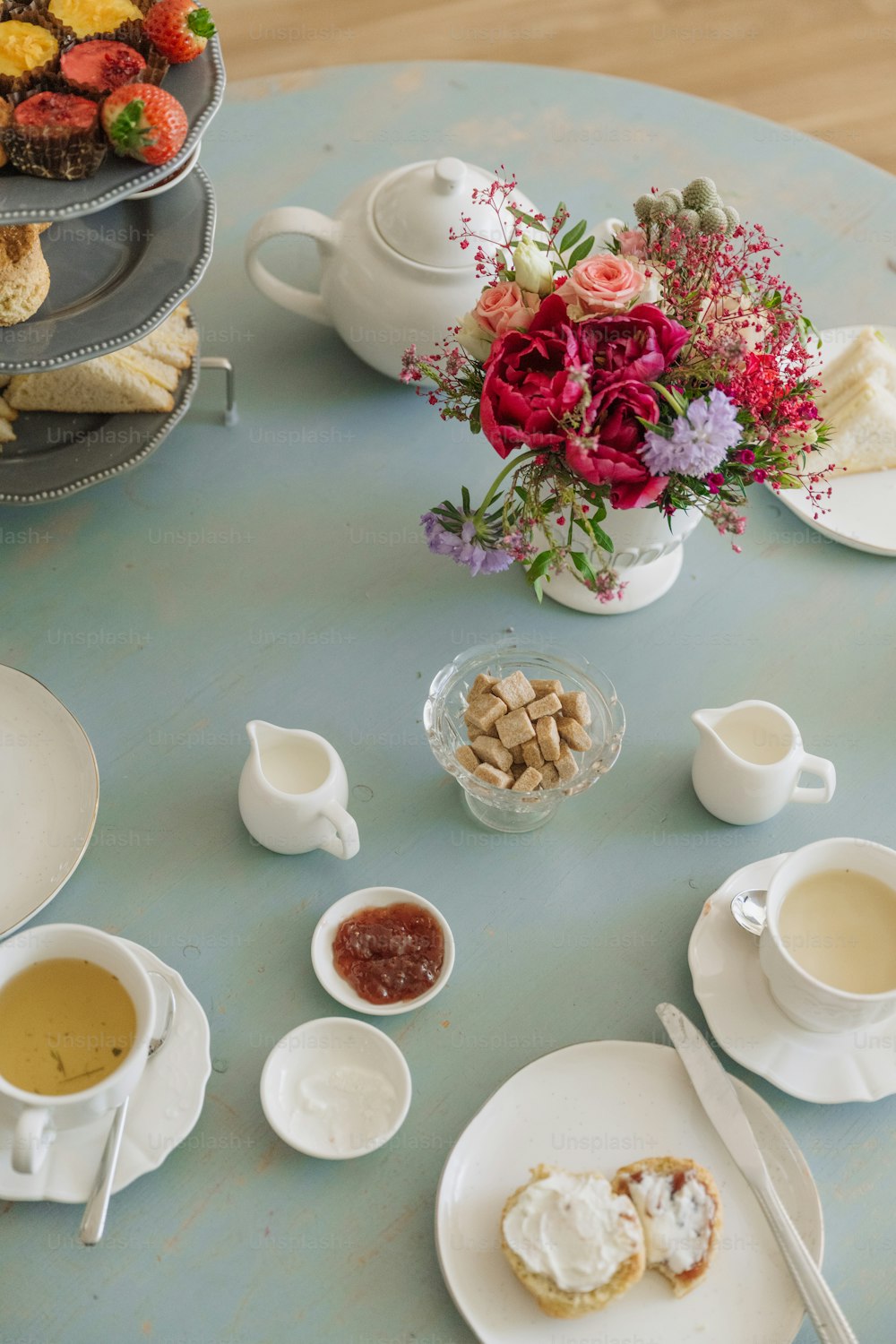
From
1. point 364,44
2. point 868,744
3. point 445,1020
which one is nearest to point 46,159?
point 445,1020

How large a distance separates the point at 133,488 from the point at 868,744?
1010mm

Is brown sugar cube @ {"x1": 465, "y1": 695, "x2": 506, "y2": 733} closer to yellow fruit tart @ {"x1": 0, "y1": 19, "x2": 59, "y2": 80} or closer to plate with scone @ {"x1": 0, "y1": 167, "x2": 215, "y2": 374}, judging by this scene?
plate with scone @ {"x1": 0, "y1": 167, "x2": 215, "y2": 374}

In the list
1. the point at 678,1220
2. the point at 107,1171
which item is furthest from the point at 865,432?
the point at 107,1171

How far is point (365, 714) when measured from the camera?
4.99 feet

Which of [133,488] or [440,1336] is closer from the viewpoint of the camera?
[440,1336]

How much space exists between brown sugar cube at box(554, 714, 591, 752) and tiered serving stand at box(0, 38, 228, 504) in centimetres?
65

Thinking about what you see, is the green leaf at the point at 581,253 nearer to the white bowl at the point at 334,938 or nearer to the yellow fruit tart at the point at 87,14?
the yellow fruit tart at the point at 87,14

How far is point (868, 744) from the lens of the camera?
1533 millimetres

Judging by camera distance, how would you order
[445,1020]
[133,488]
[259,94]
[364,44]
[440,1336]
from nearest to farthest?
[440,1336], [445,1020], [133,488], [259,94], [364,44]

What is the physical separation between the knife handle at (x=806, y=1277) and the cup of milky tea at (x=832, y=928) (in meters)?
0.18

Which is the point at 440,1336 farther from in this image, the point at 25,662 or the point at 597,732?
the point at 25,662

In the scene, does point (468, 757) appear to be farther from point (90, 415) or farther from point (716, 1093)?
point (90, 415)

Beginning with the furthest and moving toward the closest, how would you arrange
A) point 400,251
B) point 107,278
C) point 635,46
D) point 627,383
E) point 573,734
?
1. point 635,46
2. point 400,251
3. point 107,278
4. point 573,734
5. point 627,383

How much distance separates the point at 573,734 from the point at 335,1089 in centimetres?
46
